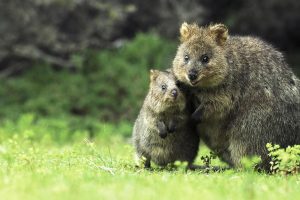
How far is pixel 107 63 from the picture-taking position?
2197 cm

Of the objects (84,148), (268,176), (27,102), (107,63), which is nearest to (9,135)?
(84,148)

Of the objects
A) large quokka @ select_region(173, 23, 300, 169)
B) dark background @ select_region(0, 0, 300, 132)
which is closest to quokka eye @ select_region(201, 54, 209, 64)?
large quokka @ select_region(173, 23, 300, 169)

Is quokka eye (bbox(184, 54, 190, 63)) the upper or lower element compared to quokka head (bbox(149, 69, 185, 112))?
upper

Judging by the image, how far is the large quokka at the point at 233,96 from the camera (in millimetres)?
11750

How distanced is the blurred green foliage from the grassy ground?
8617 mm

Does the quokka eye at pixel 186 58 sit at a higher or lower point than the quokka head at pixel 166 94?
higher

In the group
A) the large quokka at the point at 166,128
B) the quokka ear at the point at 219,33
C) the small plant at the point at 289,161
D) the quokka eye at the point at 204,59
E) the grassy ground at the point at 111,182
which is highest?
the quokka ear at the point at 219,33

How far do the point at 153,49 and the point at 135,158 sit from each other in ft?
33.8

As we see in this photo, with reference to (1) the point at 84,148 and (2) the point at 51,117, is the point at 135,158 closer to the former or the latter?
(1) the point at 84,148

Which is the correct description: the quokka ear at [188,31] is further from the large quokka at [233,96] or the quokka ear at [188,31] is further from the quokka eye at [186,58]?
the quokka eye at [186,58]

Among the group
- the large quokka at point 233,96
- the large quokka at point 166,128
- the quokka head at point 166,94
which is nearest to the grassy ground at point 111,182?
the large quokka at point 166,128

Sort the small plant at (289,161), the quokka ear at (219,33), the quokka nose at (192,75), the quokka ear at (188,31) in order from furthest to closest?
the quokka ear at (188,31), the quokka ear at (219,33), the quokka nose at (192,75), the small plant at (289,161)

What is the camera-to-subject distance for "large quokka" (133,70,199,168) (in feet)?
38.3

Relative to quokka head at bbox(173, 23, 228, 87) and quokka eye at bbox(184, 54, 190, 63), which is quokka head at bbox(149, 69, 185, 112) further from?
quokka eye at bbox(184, 54, 190, 63)
